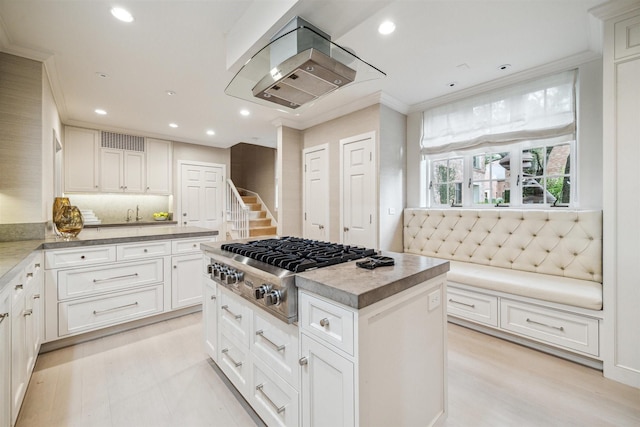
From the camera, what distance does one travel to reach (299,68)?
4.51ft

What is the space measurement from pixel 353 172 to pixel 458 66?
5.41 ft

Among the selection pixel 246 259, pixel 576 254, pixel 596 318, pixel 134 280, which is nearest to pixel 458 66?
pixel 576 254

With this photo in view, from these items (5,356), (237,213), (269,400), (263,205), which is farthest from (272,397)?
(263,205)

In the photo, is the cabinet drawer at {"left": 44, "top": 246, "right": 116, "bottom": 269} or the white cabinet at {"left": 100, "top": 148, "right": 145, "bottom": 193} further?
the white cabinet at {"left": 100, "top": 148, "right": 145, "bottom": 193}

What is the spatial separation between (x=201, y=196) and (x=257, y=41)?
15.6 ft

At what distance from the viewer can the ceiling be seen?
1.88m

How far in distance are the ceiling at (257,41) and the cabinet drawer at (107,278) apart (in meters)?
1.98

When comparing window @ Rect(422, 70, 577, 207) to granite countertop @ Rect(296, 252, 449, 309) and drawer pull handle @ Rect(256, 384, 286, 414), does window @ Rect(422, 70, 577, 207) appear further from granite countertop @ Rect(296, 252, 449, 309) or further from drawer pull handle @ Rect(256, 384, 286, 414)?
drawer pull handle @ Rect(256, 384, 286, 414)

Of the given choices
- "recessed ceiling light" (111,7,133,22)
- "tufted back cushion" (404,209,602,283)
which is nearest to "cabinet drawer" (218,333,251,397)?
"recessed ceiling light" (111,7,133,22)

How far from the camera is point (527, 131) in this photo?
286cm

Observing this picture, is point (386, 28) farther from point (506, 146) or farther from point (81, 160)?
point (81, 160)

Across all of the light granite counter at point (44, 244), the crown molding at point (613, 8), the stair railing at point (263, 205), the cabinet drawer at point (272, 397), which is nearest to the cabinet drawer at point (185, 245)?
the light granite counter at point (44, 244)

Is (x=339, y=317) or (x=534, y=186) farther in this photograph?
(x=534, y=186)

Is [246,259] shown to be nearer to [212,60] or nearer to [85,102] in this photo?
[212,60]
